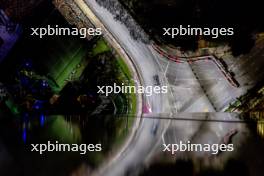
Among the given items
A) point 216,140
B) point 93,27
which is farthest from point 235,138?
point 93,27

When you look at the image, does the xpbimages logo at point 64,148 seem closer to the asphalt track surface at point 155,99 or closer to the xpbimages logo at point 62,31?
the asphalt track surface at point 155,99

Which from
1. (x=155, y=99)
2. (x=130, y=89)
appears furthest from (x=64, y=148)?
(x=155, y=99)

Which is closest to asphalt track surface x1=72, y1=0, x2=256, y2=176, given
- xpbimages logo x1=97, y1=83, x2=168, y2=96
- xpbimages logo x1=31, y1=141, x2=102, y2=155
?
xpbimages logo x1=97, y1=83, x2=168, y2=96

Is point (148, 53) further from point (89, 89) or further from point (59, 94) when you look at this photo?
point (59, 94)

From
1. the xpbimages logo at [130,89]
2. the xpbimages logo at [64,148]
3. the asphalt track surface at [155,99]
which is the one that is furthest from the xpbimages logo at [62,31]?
the xpbimages logo at [64,148]

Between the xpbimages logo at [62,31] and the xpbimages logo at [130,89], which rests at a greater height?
the xpbimages logo at [62,31]

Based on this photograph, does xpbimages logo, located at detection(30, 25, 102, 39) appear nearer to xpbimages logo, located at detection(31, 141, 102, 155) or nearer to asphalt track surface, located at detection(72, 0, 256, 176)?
asphalt track surface, located at detection(72, 0, 256, 176)

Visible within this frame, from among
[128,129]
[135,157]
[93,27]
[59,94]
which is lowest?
[135,157]

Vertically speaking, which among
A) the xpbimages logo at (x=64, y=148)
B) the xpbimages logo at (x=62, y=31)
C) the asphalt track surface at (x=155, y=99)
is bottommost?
the xpbimages logo at (x=64, y=148)
